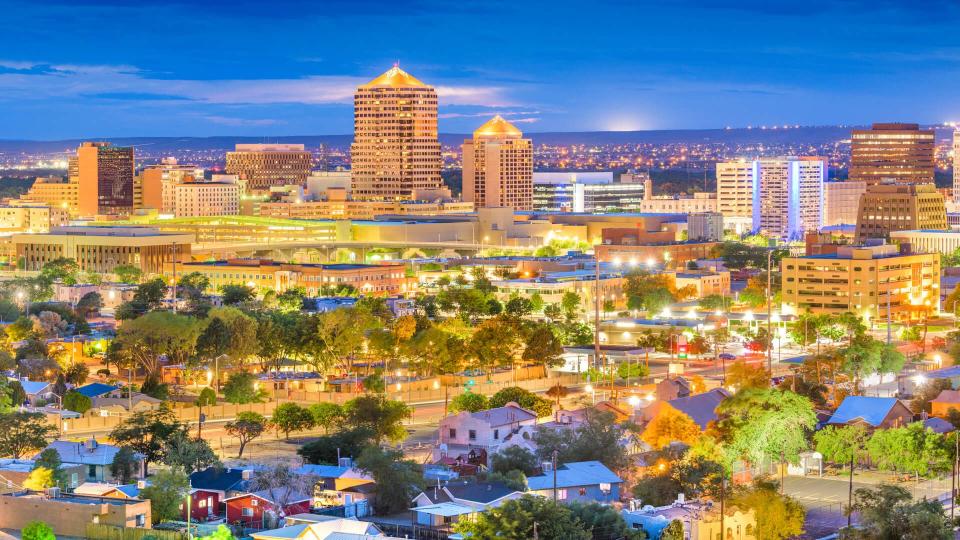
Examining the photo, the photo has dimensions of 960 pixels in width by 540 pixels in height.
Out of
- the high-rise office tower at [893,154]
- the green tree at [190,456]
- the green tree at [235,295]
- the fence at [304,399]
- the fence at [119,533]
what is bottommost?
the fence at [304,399]

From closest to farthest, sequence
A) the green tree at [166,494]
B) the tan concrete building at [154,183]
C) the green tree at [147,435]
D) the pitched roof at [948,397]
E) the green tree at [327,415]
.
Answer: the green tree at [166,494] → the green tree at [147,435] → the green tree at [327,415] → the pitched roof at [948,397] → the tan concrete building at [154,183]

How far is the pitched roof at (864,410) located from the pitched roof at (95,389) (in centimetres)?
1942

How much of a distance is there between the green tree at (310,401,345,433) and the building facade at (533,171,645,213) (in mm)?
118406

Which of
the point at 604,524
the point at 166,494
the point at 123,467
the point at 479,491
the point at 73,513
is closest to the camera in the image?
the point at 604,524

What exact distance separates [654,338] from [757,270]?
3999cm

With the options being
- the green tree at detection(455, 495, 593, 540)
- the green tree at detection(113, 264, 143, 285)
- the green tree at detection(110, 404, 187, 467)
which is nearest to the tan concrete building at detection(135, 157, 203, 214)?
the green tree at detection(113, 264, 143, 285)

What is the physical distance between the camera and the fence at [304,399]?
4662 centimetres

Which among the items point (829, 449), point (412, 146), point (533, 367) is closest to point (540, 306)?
point (533, 367)

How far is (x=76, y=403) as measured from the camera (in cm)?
4803

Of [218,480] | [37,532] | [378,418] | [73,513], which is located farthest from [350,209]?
[37,532]

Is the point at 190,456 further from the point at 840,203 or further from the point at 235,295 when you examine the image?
the point at 840,203

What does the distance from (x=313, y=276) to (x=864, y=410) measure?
5013 cm

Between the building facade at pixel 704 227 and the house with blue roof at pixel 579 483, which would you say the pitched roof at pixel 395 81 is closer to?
the building facade at pixel 704 227

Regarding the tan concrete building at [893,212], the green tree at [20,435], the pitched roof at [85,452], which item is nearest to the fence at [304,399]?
the green tree at [20,435]
